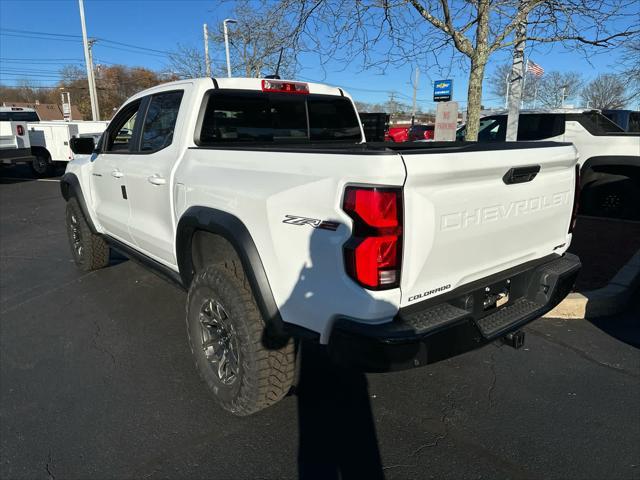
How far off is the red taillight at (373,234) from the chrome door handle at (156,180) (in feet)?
5.73

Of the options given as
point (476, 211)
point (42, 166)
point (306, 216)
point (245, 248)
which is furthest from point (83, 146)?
point (42, 166)

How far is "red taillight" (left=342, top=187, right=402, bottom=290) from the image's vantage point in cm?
186

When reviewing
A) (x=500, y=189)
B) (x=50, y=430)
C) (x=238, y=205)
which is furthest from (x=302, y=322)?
(x=50, y=430)

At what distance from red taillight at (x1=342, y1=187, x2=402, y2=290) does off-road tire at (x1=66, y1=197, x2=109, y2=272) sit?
3.95 metres

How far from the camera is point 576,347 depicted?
3537mm

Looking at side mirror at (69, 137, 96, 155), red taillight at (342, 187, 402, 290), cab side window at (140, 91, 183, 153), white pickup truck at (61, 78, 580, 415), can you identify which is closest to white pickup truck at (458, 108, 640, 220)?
white pickup truck at (61, 78, 580, 415)

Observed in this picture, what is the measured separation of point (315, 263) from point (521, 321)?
1.26 m

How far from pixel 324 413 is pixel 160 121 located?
2.44 meters

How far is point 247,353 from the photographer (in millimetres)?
2451

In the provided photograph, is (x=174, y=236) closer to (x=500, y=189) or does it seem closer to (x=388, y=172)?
(x=388, y=172)

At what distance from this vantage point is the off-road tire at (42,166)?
15141 millimetres

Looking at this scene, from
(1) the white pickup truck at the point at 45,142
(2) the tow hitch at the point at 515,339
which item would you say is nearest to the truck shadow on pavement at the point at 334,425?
(2) the tow hitch at the point at 515,339

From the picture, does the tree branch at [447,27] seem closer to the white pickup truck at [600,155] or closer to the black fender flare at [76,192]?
the white pickup truck at [600,155]

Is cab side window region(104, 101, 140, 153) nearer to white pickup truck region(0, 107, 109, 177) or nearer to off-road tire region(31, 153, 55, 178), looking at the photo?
white pickup truck region(0, 107, 109, 177)
